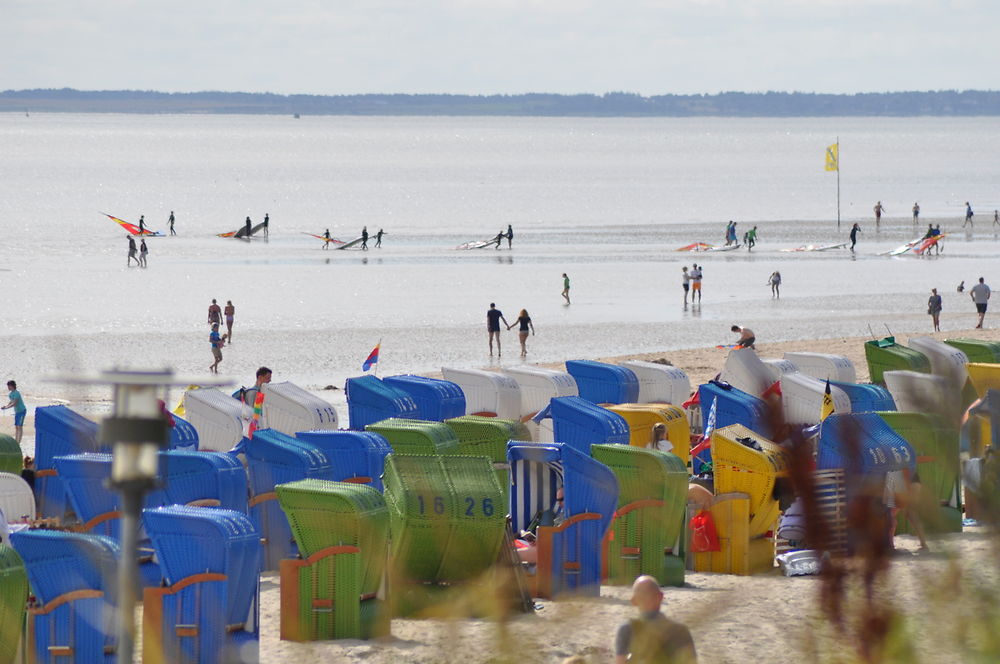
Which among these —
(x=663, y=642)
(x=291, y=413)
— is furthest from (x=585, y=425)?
(x=663, y=642)

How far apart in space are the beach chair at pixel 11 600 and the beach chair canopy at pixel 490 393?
8061 mm

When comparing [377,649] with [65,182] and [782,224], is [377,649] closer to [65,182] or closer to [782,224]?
[782,224]

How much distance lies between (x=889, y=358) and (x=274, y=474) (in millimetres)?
8858

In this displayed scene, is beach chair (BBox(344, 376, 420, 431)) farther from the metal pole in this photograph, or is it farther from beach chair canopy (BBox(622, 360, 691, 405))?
the metal pole

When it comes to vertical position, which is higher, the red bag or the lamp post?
the lamp post

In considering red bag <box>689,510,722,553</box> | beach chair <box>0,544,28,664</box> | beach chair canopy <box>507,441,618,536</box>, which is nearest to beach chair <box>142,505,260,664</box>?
beach chair <box>0,544,28,664</box>

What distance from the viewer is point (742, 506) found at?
1120cm

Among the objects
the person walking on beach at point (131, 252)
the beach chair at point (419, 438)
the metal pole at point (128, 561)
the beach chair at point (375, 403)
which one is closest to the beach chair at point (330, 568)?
the beach chair at point (419, 438)

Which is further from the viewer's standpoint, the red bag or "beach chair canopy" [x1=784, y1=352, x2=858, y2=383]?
"beach chair canopy" [x1=784, y1=352, x2=858, y2=383]

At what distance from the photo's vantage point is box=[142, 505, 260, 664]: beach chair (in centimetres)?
845

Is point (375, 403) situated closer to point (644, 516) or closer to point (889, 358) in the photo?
point (644, 516)

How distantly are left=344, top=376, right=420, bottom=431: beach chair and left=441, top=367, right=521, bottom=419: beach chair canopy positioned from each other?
100 centimetres

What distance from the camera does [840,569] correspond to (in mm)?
2836

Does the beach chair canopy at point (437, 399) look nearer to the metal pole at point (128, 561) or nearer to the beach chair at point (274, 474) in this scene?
the beach chair at point (274, 474)
